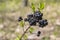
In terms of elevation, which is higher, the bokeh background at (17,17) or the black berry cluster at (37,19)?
the black berry cluster at (37,19)

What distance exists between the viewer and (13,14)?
260 inches

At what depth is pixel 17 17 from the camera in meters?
6.24

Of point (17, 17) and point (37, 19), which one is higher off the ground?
point (37, 19)

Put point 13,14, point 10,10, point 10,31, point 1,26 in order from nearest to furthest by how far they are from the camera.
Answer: point 10,31 < point 1,26 < point 13,14 < point 10,10

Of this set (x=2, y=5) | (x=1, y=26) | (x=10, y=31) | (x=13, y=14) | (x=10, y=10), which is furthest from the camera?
(x=2, y=5)

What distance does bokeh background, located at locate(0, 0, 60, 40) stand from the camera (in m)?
4.72

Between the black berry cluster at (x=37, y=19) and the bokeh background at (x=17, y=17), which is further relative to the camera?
the bokeh background at (x=17, y=17)

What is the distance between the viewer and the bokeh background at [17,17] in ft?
15.5

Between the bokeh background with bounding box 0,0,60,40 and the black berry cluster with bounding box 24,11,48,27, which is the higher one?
the black berry cluster with bounding box 24,11,48,27

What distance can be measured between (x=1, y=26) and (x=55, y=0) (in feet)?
9.93

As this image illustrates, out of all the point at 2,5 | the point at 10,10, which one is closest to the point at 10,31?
the point at 10,10

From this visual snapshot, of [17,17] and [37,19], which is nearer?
[37,19]

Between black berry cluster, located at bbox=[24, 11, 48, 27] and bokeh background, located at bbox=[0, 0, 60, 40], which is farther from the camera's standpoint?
bokeh background, located at bbox=[0, 0, 60, 40]

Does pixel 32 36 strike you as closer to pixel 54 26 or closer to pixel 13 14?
pixel 54 26
